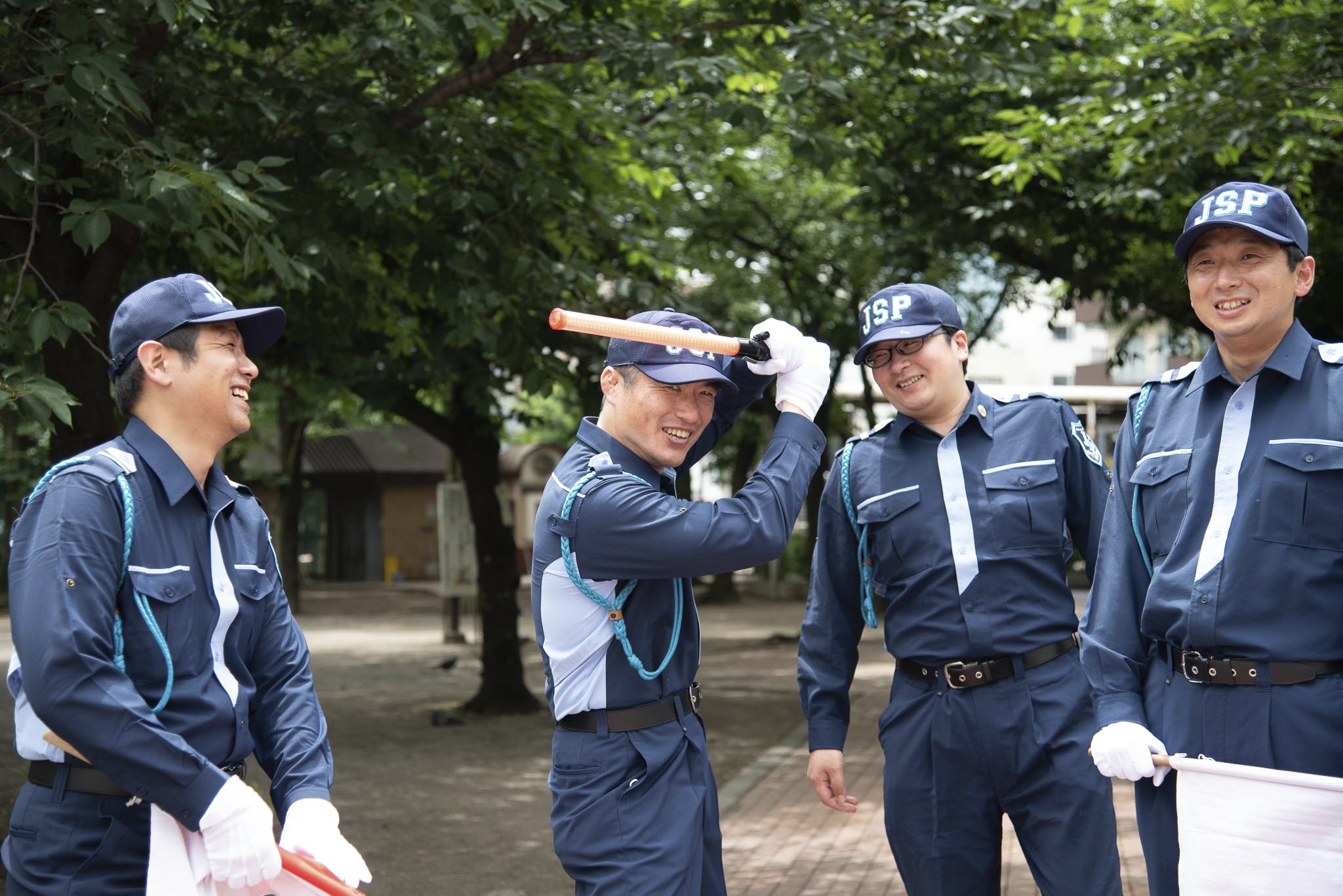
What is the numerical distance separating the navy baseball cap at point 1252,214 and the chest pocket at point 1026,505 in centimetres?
96

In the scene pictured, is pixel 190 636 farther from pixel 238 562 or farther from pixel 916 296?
pixel 916 296

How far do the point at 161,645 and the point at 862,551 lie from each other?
2050 millimetres

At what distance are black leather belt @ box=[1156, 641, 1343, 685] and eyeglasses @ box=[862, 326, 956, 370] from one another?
1163 mm

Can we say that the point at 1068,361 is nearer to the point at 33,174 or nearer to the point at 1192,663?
the point at 33,174

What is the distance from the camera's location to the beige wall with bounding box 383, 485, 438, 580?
1484 inches

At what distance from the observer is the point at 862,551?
12.8ft

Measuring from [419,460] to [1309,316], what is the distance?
28.4 meters

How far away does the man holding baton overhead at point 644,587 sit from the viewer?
9.67 feet

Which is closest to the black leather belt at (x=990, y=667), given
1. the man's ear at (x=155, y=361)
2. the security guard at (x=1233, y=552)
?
the security guard at (x=1233, y=552)

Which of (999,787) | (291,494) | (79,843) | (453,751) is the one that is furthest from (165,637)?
(291,494)

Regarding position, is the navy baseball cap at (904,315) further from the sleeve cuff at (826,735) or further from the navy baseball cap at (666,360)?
the sleeve cuff at (826,735)

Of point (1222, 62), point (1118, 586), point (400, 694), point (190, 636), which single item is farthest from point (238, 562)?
point (400, 694)

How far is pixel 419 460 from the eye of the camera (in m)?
37.6

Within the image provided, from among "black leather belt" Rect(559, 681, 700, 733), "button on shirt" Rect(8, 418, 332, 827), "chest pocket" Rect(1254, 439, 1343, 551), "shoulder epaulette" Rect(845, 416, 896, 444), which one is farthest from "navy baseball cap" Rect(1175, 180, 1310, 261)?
"button on shirt" Rect(8, 418, 332, 827)
